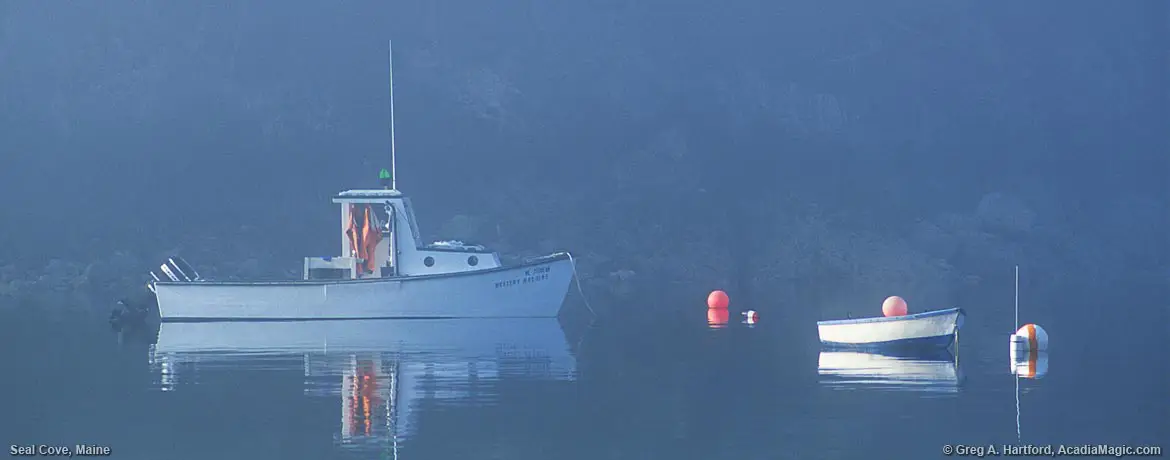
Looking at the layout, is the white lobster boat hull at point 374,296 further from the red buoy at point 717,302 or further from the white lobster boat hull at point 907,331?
the red buoy at point 717,302

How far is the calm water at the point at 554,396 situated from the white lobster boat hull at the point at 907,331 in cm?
93

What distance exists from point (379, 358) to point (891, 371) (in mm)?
10680

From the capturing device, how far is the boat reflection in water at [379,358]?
29766mm

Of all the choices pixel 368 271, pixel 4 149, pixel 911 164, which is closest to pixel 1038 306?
pixel 368 271

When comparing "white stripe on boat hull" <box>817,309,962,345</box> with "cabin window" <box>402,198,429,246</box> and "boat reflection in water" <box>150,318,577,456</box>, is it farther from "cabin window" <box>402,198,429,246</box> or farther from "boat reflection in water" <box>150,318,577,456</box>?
"cabin window" <box>402,198,429,246</box>

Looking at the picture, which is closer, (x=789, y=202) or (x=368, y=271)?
(x=368, y=271)

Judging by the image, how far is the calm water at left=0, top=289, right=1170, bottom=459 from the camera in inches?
1021

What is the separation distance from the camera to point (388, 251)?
52.5 metres

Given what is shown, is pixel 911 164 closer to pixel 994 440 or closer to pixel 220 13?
pixel 220 13

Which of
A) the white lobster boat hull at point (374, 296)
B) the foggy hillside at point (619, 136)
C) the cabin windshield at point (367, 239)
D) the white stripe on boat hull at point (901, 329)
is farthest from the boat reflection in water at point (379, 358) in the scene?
the foggy hillside at point (619, 136)

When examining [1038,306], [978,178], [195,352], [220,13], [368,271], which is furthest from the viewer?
[220,13]

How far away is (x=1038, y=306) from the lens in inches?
2507

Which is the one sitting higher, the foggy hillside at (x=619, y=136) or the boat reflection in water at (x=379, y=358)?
the foggy hillside at (x=619, y=136)

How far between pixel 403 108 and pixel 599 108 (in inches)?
476
